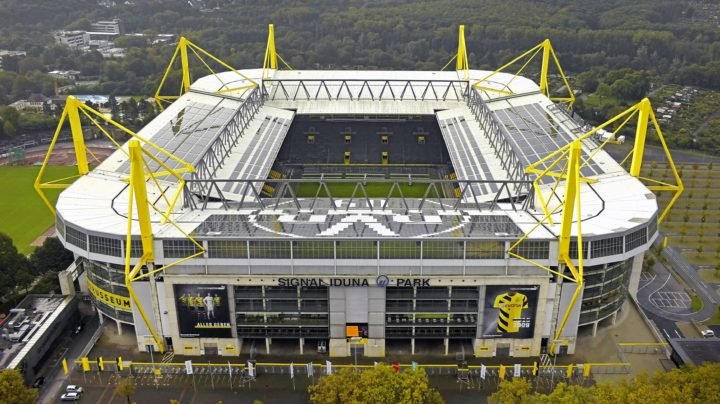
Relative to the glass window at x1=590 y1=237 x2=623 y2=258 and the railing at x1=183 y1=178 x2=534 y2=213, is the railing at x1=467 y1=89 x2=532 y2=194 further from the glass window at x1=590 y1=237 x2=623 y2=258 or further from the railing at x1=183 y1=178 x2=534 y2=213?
the glass window at x1=590 y1=237 x2=623 y2=258

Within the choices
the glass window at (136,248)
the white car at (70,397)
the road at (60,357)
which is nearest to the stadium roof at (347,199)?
the glass window at (136,248)

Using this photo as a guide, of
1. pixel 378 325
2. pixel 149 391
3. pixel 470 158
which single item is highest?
pixel 470 158

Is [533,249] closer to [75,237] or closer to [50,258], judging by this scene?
[75,237]

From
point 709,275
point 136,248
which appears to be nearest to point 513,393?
point 136,248

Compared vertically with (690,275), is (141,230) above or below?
above

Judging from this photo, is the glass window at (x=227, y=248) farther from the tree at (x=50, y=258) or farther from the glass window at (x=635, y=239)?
the glass window at (x=635, y=239)

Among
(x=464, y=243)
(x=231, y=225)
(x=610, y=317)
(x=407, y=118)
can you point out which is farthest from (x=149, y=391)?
(x=407, y=118)

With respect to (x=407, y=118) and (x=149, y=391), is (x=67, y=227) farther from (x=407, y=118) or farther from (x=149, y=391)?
(x=407, y=118)
